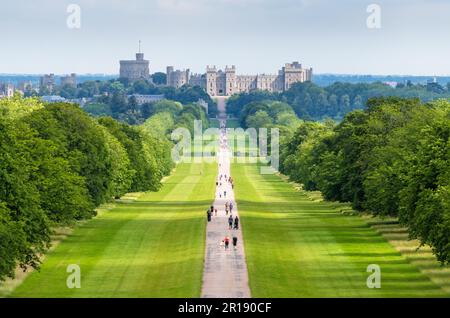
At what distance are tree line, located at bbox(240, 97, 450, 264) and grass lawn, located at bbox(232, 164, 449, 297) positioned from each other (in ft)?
5.64

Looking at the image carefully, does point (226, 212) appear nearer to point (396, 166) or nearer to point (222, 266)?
point (396, 166)

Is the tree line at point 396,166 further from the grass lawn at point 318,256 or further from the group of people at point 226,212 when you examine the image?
the group of people at point 226,212

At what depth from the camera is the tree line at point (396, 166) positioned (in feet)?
205

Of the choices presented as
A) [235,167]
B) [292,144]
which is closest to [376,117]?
[292,144]

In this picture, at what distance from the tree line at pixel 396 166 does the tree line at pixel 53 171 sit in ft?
49.9

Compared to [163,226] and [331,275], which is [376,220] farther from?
[331,275]

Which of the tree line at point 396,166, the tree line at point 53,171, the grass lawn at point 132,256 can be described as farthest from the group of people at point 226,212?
the tree line at point 396,166

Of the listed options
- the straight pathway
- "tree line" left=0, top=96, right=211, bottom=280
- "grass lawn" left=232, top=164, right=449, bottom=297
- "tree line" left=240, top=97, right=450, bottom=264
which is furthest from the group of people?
"tree line" left=240, top=97, right=450, bottom=264

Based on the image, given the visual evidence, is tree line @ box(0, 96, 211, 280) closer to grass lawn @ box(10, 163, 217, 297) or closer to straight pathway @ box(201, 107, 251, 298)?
grass lawn @ box(10, 163, 217, 297)

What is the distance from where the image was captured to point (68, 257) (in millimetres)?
68375

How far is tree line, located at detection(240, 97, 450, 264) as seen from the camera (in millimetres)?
62469

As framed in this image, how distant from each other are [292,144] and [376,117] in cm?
6930

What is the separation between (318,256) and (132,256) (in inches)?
346
